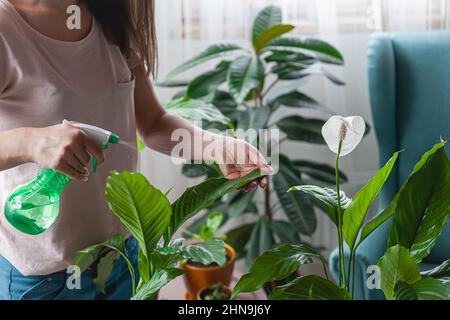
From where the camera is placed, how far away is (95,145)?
0.61 metres

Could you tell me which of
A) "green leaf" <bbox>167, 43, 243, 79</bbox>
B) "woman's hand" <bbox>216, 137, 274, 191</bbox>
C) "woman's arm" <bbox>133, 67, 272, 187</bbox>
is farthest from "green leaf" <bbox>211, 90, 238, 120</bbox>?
"woman's hand" <bbox>216, 137, 274, 191</bbox>

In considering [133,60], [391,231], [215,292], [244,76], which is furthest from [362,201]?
[244,76]

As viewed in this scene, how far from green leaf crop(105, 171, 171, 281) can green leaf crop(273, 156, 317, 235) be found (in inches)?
39.4

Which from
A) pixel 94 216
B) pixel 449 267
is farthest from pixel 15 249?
pixel 449 267

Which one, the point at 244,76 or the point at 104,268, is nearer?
the point at 104,268

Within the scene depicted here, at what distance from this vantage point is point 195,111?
1.30 meters

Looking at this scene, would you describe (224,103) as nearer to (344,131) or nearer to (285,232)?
(285,232)

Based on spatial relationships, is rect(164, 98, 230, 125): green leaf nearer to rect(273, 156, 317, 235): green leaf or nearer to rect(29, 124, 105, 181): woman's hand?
rect(273, 156, 317, 235): green leaf

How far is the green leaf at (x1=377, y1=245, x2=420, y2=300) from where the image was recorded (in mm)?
627

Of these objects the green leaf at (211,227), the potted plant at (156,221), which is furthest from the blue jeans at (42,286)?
the green leaf at (211,227)

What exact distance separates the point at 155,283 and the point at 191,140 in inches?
12.3

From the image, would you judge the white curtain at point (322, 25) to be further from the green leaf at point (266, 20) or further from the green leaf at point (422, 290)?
the green leaf at point (422, 290)
